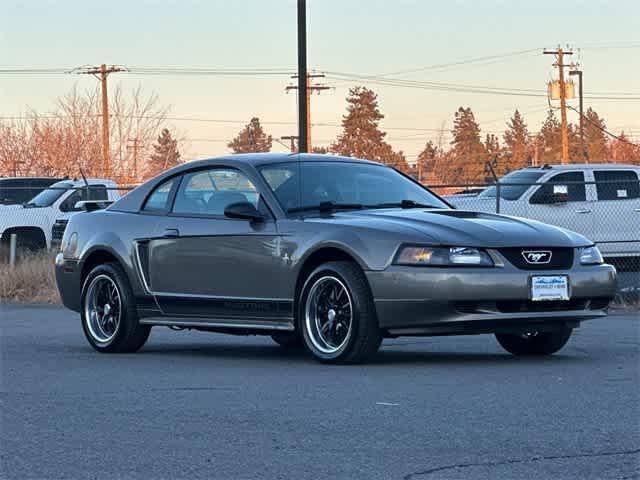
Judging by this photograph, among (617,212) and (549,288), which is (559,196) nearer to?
(617,212)

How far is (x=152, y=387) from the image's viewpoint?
8.84 m

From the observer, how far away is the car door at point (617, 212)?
74.8 feet

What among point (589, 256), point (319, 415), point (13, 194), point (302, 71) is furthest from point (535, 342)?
point (13, 194)

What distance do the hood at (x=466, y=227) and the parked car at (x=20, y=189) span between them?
62.5 feet

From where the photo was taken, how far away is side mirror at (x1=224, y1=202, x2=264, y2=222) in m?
10.5

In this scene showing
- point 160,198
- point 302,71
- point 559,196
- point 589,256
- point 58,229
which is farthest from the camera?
point 58,229

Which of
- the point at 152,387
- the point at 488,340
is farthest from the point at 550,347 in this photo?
the point at 152,387

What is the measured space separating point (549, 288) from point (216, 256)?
2.46m

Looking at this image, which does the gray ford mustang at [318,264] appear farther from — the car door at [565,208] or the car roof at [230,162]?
the car door at [565,208]

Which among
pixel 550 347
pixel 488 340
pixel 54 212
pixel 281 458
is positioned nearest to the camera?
pixel 281 458

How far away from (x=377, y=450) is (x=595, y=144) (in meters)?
128

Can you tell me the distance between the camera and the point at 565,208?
2305 cm

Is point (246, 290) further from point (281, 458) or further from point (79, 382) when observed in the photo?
point (281, 458)

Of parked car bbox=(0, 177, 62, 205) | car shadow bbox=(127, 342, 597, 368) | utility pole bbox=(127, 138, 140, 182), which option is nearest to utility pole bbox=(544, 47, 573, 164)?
utility pole bbox=(127, 138, 140, 182)
